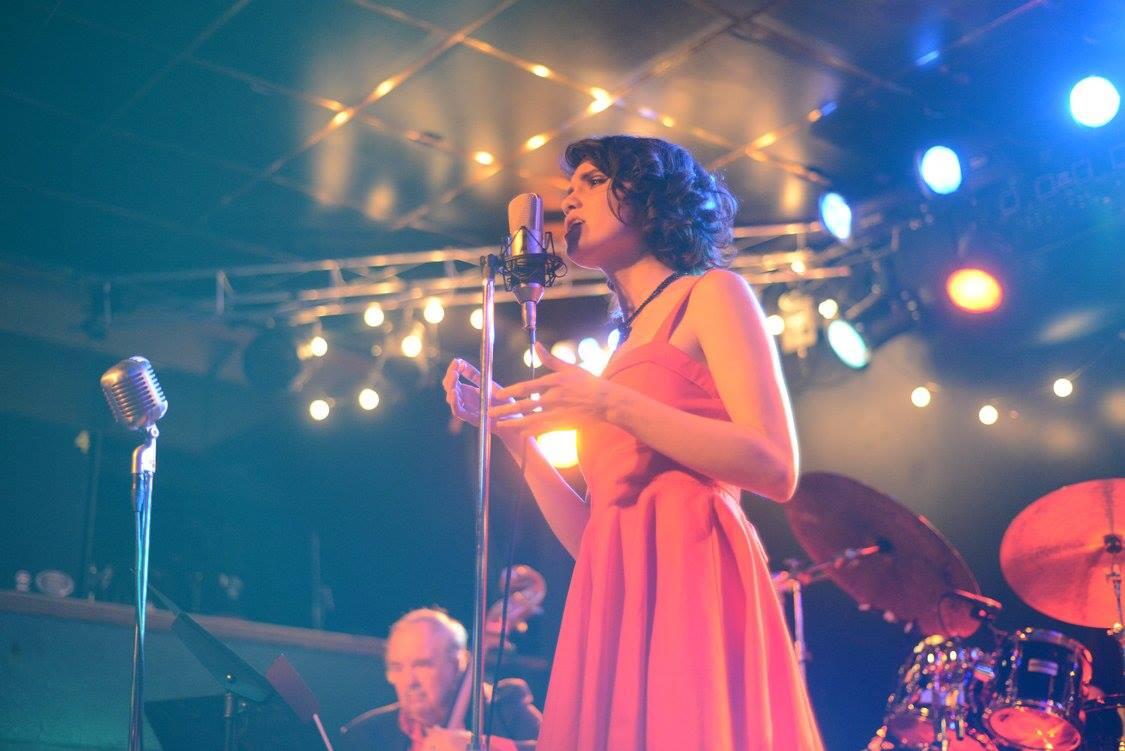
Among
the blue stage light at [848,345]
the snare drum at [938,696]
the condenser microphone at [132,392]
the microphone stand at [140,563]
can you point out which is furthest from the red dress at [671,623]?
the blue stage light at [848,345]

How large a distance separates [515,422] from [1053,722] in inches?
146

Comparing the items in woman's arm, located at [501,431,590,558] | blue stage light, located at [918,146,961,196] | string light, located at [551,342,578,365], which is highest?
blue stage light, located at [918,146,961,196]

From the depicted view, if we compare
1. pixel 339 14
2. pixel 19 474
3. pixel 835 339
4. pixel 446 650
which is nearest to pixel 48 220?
pixel 19 474

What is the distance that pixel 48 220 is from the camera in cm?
816

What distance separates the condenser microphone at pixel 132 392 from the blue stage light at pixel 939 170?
14.4 feet

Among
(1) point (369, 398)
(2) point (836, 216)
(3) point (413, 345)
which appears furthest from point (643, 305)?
(1) point (369, 398)

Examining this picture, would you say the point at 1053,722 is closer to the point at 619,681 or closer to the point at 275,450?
the point at 619,681

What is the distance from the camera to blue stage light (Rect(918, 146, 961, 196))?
6.27 meters

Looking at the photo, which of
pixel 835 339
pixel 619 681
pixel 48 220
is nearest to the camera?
pixel 619 681

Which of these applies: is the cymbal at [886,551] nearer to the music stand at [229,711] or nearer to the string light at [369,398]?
the music stand at [229,711]

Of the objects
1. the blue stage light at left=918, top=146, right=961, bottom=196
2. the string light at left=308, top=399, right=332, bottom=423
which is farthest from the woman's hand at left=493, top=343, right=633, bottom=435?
the string light at left=308, top=399, right=332, bottom=423

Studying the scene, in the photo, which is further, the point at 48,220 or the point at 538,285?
the point at 48,220

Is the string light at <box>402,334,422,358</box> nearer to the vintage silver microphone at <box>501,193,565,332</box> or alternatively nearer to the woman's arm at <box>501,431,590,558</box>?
the woman's arm at <box>501,431,590,558</box>

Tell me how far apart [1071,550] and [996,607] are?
424 millimetres
